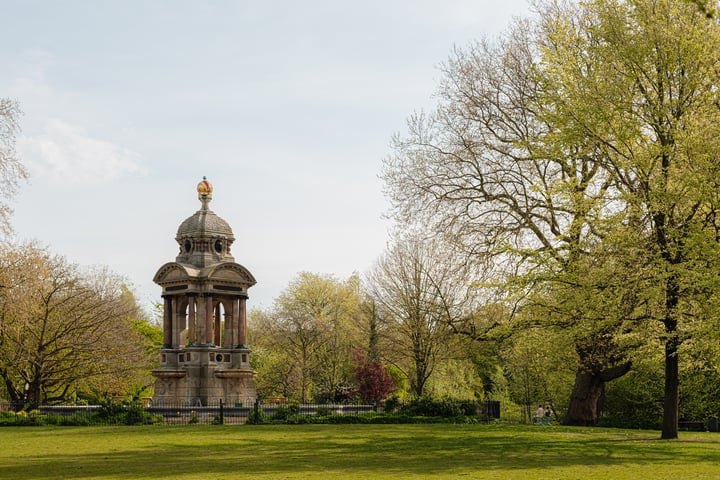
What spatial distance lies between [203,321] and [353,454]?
95.4 ft

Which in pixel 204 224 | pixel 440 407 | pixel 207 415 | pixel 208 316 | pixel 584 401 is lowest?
pixel 207 415

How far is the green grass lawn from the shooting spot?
16875mm

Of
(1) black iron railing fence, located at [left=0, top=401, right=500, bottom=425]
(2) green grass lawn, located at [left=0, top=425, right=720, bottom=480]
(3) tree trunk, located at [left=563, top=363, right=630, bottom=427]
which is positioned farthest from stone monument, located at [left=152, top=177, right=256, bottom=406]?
(3) tree trunk, located at [left=563, top=363, right=630, bottom=427]

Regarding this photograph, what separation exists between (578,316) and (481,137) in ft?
32.9

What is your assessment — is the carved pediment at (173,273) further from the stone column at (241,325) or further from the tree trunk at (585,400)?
the tree trunk at (585,400)

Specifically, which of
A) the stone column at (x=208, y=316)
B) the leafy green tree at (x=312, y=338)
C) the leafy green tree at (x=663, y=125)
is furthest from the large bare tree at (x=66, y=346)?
the leafy green tree at (x=663, y=125)

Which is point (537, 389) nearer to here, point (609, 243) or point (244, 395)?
point (244, 395)

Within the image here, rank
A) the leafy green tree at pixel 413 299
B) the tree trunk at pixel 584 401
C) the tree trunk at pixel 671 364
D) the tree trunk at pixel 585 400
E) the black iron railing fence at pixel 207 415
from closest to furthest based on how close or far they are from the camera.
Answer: the tree trunk at pixel 671 364 < the tree trunk at pixel 585 400 < the tree trunk at pixel 584 401 < the black iron railing fence at pixel 207 415 < the leafy green tree at pixel 413 299

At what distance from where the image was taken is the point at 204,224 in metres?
51.5

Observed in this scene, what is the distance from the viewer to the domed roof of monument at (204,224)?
2014 inches

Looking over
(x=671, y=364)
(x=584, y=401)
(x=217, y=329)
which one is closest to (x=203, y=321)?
(x=217, y=329)

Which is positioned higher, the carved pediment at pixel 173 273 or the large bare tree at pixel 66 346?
the carved pediment at pixel 173 273

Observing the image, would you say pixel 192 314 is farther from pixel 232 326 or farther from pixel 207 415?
pixel 207 415

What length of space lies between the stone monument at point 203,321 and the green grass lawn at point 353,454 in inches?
666
